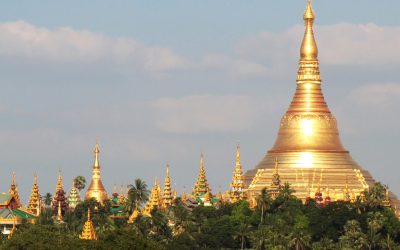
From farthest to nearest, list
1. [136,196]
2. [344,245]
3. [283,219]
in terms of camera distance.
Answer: [136,196]
[283,219]
[344,245]

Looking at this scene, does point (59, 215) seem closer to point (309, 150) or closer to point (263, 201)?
point (263, 201)

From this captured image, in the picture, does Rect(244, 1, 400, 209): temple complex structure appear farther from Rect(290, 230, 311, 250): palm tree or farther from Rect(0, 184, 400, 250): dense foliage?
Rect(290, 230, 311, 250): palm tree

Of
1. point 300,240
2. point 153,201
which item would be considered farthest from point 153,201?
point 300,240

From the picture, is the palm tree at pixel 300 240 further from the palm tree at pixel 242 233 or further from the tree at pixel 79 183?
the tree at pixel 79 183

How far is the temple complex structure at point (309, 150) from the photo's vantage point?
183500 mm

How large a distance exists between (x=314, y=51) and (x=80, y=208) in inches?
1219

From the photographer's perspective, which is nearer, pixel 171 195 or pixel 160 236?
pixel 160 236

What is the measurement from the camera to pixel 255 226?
162125 millimetres

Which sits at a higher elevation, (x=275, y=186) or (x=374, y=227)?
(x=275, y=186)

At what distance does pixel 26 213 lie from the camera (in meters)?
175

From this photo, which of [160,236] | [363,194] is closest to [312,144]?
[363,194]

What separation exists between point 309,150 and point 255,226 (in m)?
26.2

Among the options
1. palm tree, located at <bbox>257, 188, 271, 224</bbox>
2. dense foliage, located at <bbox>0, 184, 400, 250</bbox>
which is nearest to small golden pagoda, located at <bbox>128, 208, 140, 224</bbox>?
dense foliage, located at <bbox>0, 184, 400, 250</bbox>

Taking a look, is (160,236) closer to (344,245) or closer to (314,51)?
(344,245)
